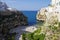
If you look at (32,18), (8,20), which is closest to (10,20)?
(8,20)

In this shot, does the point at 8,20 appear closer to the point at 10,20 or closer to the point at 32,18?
the point at 10,20

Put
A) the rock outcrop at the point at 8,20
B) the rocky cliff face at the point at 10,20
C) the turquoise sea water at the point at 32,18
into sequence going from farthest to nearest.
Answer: the turquoise sea water at the point at 32,18, the rocky cliff face at the point at 10,20, the rock outcrop at the point at 8,20

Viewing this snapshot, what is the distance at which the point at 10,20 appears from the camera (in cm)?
2795

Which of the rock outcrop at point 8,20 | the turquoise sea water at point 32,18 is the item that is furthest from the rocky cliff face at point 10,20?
the turquoise sea water at point 32,18

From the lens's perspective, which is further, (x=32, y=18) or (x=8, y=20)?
(x=32, y=18)

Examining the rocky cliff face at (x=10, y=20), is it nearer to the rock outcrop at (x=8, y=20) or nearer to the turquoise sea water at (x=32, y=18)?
the rock outcrop at (x=8, y=20)

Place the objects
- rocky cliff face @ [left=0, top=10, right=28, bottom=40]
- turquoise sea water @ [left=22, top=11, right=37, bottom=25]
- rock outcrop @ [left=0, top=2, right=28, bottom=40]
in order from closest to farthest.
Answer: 1. rock outcrop @ [left=0, top=2, right=28, bottom=40]
2. rocky cliff face @ [left=0, top=10, right=28, bottom=40]
3. turquoise sea water @ [left=22, top=11, right=37, bottom=25]

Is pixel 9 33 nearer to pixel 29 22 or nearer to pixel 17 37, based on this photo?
pixel 17 37

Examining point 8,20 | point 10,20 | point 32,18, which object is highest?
point 8,20

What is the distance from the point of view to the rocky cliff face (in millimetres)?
24500

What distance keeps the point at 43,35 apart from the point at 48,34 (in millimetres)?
1203

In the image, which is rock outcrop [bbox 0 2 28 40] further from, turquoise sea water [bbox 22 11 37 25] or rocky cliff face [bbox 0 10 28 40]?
turquoise sea water [bbox 22 11 37 25]

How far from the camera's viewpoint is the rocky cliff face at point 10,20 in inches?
965

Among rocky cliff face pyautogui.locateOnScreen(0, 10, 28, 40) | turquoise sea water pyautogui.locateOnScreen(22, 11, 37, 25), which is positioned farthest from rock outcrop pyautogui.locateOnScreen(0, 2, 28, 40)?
turquoise sea water pyautogui.locateOnScreen(22, 11, 37, 25)
